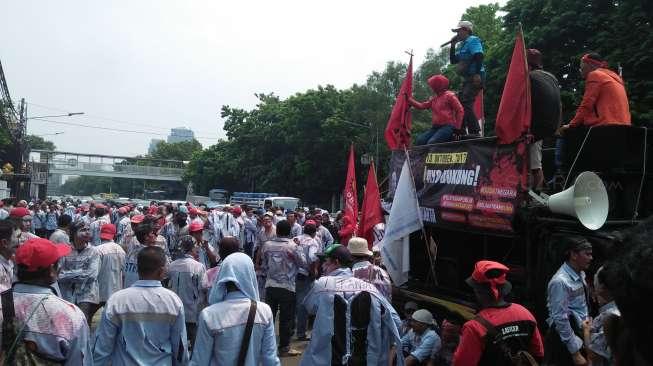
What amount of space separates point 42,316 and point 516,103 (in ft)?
15.0

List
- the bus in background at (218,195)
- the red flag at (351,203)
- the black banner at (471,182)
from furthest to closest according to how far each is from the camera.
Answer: the bus in background at (218,195)
the red flag at (351,203)
the black banner at (471,182)

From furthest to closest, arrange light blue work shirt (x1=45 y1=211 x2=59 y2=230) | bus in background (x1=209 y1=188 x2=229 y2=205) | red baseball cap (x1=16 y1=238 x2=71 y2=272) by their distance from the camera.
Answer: bus in background (x1=209 y1=188 x2=229 y2=205) < light blue work shirt (x1=45 y1=211 x2=59 y2=230) < red baseball cap (x1=16 y1=238 x2=71 y2=272)

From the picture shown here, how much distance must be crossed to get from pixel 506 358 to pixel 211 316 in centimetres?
185

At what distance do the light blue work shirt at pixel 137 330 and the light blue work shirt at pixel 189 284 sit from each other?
8.60ft

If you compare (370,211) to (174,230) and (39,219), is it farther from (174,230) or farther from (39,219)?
(39,219)

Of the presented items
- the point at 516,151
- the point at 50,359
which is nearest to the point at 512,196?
the point at 516,151

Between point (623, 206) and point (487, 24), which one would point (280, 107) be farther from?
point (623, 206)

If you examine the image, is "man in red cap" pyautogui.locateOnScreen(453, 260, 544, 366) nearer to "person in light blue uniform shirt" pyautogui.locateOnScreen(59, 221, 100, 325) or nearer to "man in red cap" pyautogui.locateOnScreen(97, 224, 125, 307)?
"person in light blue uniform shirt" pyautogui.locateOnScreen(59, 221, 100, 325)

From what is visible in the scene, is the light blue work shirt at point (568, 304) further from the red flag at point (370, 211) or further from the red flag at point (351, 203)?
the red flag at point (351, 203)

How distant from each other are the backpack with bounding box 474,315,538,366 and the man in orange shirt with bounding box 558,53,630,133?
3250 mm

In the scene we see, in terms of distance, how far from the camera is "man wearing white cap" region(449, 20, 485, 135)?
27.5ft

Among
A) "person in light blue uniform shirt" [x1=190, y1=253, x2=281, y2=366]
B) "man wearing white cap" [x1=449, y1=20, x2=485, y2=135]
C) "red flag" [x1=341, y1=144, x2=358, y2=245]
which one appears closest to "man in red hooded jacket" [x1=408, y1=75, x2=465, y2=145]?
"man wearing white cap" [x1=449, y1=20, x2=485, y2=135]

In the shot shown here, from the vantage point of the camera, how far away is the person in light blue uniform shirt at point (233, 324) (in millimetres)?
3838

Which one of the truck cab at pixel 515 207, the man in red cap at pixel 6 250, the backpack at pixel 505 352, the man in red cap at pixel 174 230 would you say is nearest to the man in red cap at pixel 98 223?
the man in red cap at pixel 174 230
